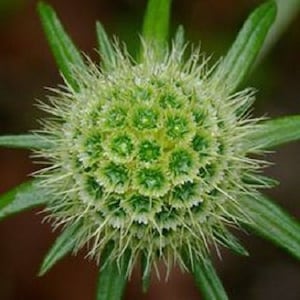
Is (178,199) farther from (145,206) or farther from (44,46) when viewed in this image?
(44,46)

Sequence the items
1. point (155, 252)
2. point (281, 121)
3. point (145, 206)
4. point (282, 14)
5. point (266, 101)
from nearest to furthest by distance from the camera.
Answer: point (145, 206)
point (155, 252)
point (281, 121)
point (282, 14)
point (266, 101)

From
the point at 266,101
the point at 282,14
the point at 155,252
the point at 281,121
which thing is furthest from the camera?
the point at 266,101

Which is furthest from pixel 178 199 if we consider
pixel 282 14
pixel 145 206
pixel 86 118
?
pixel 282 14

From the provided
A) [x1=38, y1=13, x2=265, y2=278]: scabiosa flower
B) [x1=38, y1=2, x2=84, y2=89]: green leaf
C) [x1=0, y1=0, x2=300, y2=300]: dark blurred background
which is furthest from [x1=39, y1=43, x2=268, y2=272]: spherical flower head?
[x1=0, y1=0, x2=300, y2=300]: dark blurred background

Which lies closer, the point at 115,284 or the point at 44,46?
the point at 115,284

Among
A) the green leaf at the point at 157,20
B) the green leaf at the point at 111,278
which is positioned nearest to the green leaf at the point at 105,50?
Result: the green leaf at the point at 157,20

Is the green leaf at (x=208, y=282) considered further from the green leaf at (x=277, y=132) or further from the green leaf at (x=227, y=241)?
the green leaf at (x=277, y=132)

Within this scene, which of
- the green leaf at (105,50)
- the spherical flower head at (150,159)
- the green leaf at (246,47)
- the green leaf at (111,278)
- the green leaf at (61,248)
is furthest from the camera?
the green leaf at (246,47)
